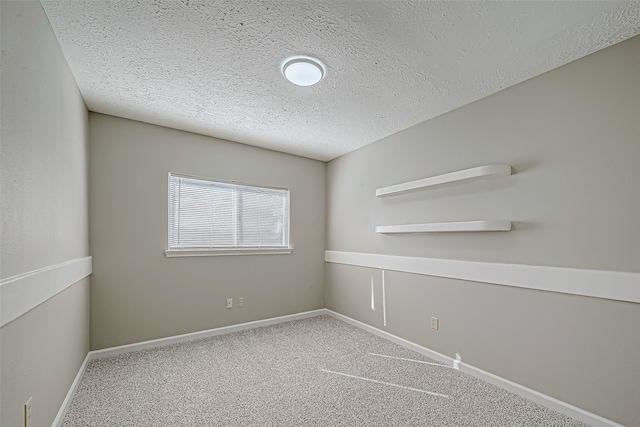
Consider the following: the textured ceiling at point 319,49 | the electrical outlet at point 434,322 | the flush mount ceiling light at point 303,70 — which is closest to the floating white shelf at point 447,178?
the textured ceiling at point 319,49

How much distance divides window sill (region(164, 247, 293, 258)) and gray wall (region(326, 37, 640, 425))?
5.54 ft

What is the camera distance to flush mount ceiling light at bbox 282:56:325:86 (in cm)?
201

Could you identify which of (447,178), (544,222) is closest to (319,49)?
(447,178)

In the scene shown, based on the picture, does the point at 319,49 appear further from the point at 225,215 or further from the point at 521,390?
the point at 521,390

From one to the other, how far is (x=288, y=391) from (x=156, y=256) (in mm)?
2017

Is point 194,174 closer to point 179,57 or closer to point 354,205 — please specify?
point 179,57

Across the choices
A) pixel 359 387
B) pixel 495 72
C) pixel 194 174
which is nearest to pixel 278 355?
pixel 359 387

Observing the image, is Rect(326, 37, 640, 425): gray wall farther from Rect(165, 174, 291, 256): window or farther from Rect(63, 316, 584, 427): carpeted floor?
Rect(165, 174, 291, 256): window

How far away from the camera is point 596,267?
6.19 feet

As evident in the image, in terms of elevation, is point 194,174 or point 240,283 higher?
point 194,174

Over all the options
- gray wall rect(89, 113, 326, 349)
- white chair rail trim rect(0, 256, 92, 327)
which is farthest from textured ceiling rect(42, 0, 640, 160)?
white chair rail trim rect(0, 256, 92, 327)

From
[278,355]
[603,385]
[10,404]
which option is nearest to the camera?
[10,404]

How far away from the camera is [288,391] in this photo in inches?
88.7

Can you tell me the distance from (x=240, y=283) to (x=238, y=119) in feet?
6.56
